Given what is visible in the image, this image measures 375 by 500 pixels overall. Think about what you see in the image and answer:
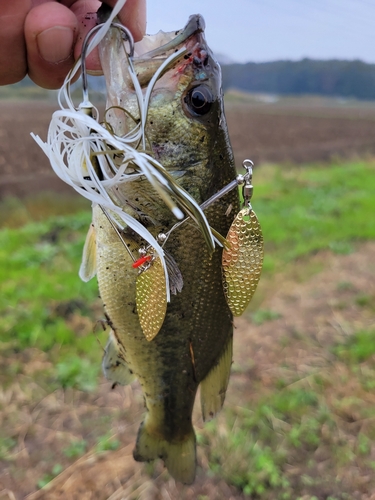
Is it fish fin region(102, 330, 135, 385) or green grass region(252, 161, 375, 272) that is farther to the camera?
green grass region(252, 161, 375, 272)

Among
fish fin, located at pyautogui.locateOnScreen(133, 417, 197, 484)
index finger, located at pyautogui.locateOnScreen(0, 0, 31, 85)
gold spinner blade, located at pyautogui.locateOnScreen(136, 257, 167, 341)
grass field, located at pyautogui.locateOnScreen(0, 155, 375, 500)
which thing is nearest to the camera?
gold spinner blade, located at pyautogui.locateOnScreen(136, 257, 167, 341)

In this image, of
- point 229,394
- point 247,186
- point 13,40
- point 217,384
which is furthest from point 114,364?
point 229,394

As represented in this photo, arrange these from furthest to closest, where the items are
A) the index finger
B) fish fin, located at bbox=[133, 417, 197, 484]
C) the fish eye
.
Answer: fish fin, located at bbox=[133, 417, 197, 484] → the index finger → the fish eye

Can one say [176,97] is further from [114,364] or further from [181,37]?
[114,364]

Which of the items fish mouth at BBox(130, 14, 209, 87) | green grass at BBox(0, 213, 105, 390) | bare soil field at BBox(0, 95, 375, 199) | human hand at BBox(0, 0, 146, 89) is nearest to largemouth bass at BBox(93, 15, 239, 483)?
fish mouth at BBox(130, 14, 209, 87)

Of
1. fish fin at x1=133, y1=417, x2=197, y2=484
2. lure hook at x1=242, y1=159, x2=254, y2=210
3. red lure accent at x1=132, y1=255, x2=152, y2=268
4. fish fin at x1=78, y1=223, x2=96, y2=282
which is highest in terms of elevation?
lure hook at x1=242, y1=159, x2=254, y2=210

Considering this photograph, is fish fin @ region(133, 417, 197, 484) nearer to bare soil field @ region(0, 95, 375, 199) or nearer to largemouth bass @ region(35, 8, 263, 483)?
largemouth bass @ region(35, 8, 263, 483)

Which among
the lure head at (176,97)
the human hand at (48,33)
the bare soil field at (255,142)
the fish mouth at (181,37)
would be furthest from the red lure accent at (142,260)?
the bare soil field at (255,142)

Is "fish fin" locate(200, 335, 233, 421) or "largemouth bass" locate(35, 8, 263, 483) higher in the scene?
"largemouth bass" locate(35, 8, 263, 483)
